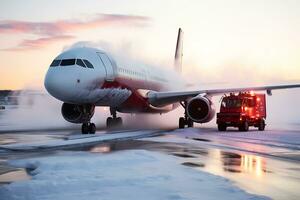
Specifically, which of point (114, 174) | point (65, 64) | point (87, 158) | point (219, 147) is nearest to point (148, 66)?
point (65, 64)

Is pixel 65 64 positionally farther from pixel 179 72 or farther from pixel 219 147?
pixel 179 72

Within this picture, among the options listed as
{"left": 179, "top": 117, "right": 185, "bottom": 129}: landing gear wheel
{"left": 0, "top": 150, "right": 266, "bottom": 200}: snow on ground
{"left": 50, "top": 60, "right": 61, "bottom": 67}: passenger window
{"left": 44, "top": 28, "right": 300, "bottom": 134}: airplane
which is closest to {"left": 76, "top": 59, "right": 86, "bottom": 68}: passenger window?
{"left": 44, "top": 28, "right": 300, "bottom": 134}: airplane

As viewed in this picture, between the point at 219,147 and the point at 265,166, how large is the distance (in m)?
4.47

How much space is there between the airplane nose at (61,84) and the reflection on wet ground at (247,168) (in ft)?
19.5

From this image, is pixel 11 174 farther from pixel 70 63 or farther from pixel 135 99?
pixel 135 99

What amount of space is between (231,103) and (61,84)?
10577mm

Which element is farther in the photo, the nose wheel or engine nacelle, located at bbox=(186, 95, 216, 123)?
engine nacelle, located at bbox=(186, 95, 216, 123)

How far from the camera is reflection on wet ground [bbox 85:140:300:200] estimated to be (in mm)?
7473

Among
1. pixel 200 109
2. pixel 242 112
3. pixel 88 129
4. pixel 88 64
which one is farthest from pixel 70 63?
pixel 242 112

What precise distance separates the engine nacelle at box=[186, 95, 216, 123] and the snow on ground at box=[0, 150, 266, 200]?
47.1ft

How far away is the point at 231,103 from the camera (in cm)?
2567

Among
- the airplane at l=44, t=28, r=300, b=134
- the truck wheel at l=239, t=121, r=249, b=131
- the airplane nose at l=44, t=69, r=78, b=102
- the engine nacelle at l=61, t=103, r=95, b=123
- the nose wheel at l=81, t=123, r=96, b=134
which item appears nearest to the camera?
the airplane nose at l=44, t=69, r=78, b=102

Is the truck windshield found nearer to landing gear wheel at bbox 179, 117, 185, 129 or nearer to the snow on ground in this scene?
landing gear wheel at bbox 179, 117, 185, 129

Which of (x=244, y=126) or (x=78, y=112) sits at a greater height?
(x=78, y=112)
